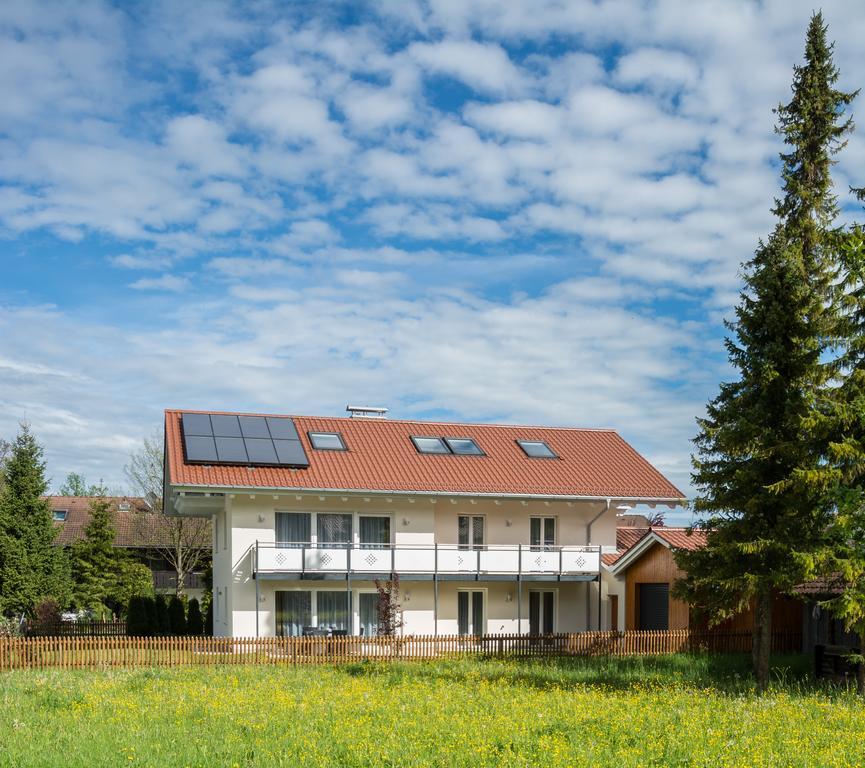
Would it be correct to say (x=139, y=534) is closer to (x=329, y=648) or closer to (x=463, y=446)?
(x=463, y=446)

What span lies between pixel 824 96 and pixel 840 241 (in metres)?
13.2

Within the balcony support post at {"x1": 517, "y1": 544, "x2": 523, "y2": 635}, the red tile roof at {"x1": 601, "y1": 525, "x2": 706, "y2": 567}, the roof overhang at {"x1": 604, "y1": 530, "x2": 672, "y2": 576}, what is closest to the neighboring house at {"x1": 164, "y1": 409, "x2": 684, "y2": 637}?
the balcony support post at {"x1": 517, "y1": 544, "x2": 523, "y2": 635}

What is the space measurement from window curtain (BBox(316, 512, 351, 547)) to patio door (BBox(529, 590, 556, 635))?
6596 mm

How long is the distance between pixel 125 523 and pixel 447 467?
33911 millimetres

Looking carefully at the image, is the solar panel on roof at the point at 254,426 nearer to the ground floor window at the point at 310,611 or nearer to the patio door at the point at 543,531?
the ground floor window at the point at 310,611

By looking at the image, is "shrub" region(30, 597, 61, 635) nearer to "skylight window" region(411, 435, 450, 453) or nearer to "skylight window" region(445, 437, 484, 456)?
"skylight window" region(411, 435, 450, 453)

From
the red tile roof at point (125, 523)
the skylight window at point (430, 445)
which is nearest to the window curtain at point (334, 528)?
the skylight window at point (430, 445)

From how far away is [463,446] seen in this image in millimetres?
33812

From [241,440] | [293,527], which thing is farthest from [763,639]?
[241,440]

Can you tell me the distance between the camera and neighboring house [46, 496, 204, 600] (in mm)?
51966

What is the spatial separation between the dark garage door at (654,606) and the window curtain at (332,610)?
9187 mm

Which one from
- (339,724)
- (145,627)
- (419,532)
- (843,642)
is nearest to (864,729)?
(339,724)

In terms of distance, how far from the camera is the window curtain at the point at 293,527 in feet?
97.0

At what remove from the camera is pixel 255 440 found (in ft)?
101
